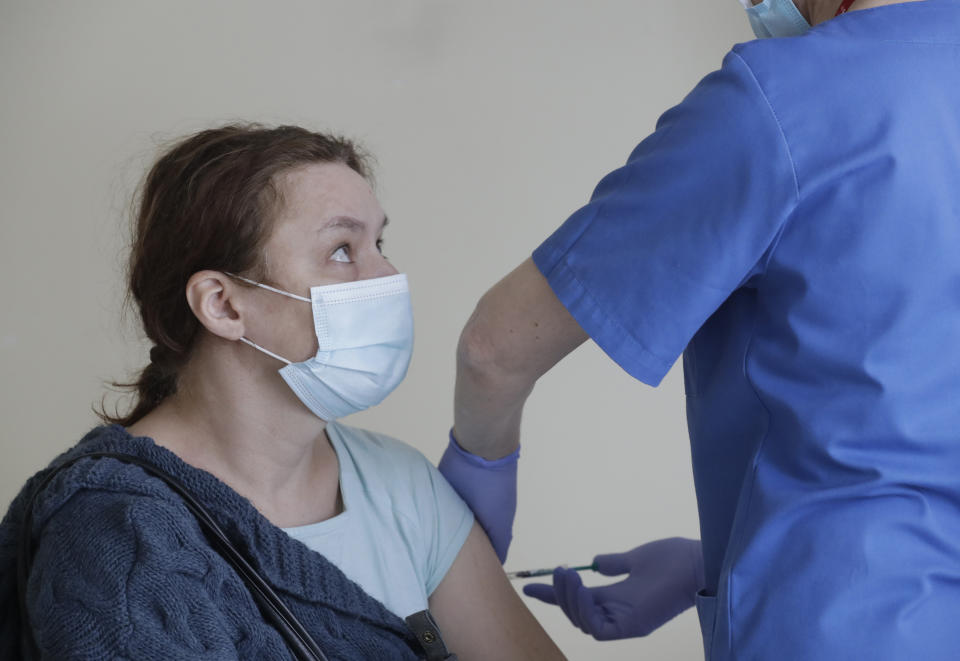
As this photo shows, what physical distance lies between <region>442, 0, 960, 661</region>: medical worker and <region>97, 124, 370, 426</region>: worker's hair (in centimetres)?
63

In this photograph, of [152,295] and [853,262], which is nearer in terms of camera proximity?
[853,262]

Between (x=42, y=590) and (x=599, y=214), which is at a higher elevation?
(x=599, y=214)

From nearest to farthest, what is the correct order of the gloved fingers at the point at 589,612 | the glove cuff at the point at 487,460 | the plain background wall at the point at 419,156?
the glove cuff at the point at 487,460, the gloved fingers at the point at 589,612, the plain background wall at the point at 419,156

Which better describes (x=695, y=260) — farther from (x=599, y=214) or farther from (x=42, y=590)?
(x=42, y=590)

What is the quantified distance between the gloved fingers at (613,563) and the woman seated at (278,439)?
191 millimetres

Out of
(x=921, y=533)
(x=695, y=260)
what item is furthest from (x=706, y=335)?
(x=921, y=533)

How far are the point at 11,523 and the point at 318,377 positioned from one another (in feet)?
1.49

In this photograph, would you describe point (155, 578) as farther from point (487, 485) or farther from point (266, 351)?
point (487, 485)

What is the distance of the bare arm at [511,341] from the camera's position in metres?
1.16

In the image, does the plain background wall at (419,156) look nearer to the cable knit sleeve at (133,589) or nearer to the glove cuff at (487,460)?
the glove cuff at (487,460)

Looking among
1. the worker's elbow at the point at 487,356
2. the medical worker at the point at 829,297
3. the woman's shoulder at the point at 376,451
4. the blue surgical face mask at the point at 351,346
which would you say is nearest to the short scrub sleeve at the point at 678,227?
the medical worker at the point at 829,297

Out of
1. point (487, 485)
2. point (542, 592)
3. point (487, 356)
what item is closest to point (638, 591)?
point (542, 592)

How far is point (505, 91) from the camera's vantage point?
9.09 feet

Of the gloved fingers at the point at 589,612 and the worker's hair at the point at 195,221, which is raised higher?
the worker's hair at the point at 195,221
